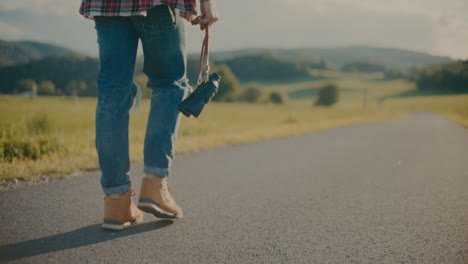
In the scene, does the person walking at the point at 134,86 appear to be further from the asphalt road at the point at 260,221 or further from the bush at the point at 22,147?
the bush at the point at 22,147

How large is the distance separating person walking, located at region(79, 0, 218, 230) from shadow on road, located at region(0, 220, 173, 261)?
2.3 inches

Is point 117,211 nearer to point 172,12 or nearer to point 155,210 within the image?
point 155,210

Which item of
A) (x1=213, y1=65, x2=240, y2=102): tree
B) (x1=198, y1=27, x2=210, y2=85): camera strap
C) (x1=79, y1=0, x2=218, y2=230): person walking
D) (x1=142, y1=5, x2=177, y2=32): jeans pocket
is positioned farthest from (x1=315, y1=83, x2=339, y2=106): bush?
(x1=142, y1=5, x2=177, y2=32): jeans pocket

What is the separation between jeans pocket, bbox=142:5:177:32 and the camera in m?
1.73

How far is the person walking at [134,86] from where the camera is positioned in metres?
1.75

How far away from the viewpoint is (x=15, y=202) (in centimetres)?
216

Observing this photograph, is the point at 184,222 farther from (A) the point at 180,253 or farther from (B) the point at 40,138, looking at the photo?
(B) the point at 40,138

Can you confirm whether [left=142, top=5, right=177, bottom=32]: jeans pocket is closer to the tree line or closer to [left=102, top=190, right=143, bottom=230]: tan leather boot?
[left=102, top=190, right=143, bottom=230]: tan leather boot

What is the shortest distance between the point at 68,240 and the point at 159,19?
1.21 m

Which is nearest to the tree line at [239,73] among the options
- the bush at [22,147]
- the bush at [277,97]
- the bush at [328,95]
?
the bush at [22,147]

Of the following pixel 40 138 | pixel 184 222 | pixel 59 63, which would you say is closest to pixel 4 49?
pixel 40 138

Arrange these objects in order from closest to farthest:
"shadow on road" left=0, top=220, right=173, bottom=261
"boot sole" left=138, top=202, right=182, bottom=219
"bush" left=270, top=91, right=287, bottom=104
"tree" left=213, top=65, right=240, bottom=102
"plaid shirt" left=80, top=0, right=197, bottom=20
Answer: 1. "shadow on road" left=0, top=220, right=173, bottom=261
2. "plaid shirt" left=80, top=0, right=197, bottom=20
3. "boot sole" left=138, top=202, right=182, bottom=219
4. "tree" left=213, top=65, right=240, bottom=102
5. "bush" left=270, top=91, right=287, bottom=104

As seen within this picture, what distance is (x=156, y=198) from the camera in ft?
6.08

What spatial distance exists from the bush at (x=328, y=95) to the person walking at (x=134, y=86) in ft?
238
